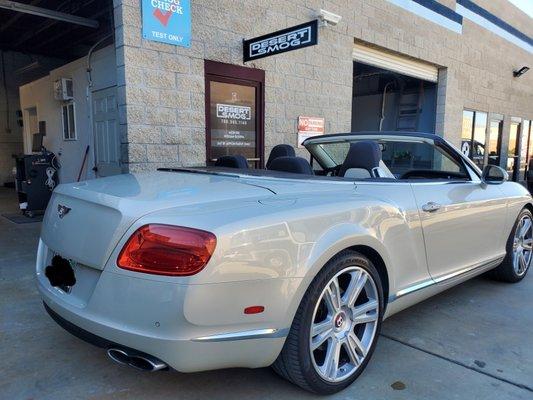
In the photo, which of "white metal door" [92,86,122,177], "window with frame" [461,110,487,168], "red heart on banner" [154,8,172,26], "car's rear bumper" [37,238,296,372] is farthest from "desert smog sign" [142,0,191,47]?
"window with frame" [461,110,487,168]

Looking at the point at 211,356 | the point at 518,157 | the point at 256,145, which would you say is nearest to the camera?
the point at 211,356

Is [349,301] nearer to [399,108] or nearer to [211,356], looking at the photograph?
[211,356]

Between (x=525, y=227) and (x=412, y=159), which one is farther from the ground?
(x=412, y=159)

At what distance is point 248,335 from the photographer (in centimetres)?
195

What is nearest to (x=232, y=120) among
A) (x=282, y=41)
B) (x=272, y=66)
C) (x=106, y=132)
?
(x=272, y=66)

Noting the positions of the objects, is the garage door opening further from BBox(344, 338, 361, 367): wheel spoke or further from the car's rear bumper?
the car's rear bumper

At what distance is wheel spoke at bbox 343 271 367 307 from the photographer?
2383mm

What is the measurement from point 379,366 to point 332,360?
0.48 m

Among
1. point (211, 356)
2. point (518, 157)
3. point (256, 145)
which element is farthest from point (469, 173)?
point (518, 157)

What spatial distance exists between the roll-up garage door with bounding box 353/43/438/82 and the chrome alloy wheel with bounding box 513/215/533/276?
192 inches

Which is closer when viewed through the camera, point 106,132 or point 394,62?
point 106,132

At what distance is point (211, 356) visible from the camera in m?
1.89

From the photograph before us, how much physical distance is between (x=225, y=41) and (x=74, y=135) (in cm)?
323

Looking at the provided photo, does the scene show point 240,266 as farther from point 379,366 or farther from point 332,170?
point 332,170
